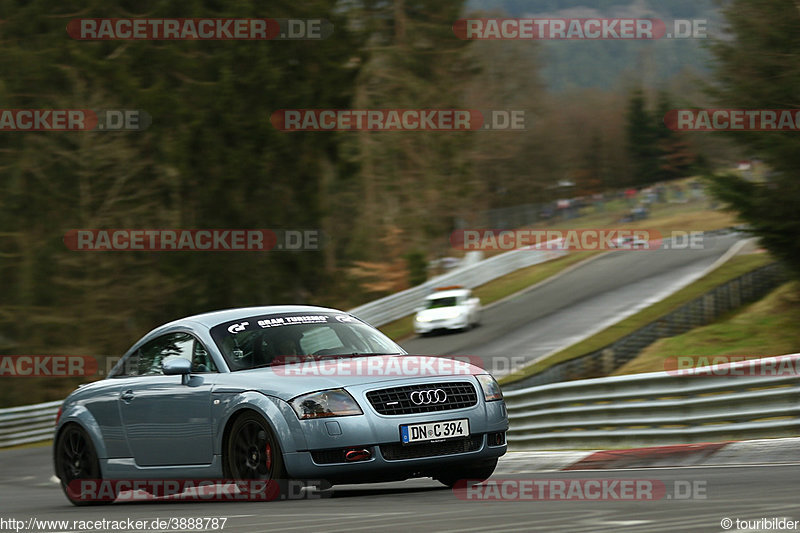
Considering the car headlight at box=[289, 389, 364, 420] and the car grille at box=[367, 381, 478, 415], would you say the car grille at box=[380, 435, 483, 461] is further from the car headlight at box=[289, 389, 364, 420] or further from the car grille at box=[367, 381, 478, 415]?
the car headlight at box=[289, 389, 364, 420]

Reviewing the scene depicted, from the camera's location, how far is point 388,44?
5006 cm

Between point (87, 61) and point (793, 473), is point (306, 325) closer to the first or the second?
point (793, 473)

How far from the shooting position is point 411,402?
7836mm

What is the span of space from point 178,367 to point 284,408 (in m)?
1.25

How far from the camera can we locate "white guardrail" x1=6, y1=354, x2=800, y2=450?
10.5 metres

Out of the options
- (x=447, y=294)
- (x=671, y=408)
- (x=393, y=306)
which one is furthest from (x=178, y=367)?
(x=393, y=306)

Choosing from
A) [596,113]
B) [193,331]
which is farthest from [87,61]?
[596,113]

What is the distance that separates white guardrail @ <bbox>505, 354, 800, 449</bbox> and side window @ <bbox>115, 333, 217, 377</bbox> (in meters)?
4.93

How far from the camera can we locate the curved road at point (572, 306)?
31.7 metres

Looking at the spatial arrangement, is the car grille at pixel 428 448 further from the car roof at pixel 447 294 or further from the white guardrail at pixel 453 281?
the car roof at pixel 447 294

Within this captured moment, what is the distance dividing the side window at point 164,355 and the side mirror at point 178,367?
0.32 ft

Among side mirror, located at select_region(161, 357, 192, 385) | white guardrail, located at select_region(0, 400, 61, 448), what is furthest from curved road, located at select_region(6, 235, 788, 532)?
white guardrail, located at select_region(0, 400, 61, 448)

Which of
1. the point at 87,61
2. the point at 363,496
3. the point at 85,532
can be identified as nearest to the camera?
the point at 85,532

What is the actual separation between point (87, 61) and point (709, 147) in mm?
20671
